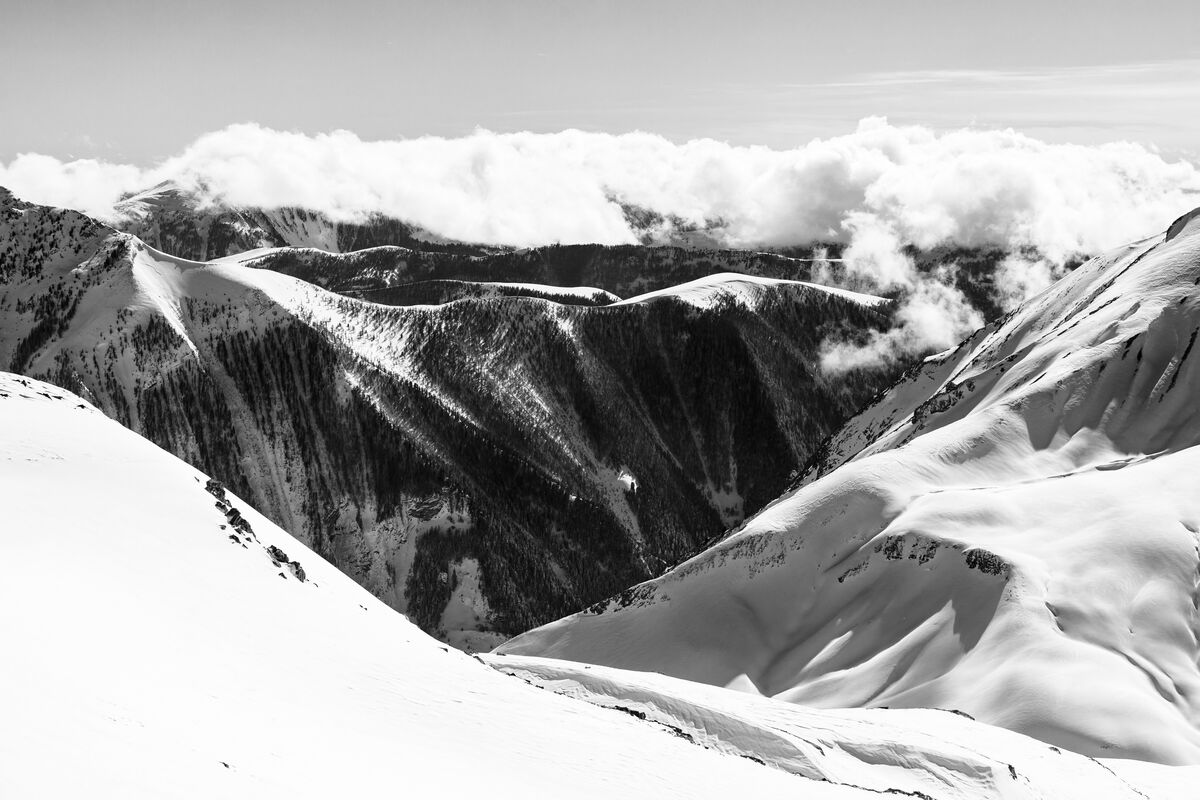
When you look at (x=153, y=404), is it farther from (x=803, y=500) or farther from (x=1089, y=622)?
(x=1089, y=622)

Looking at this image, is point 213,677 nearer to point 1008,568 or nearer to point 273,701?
point 273,701

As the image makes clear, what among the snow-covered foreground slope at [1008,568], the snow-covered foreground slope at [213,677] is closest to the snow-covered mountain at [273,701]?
the snow-covered foreground slope at [213,677]

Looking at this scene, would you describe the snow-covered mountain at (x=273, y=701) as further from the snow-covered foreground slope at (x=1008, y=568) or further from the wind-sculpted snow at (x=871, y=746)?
the snow-covered foreground slope at (x=1008, y=568)

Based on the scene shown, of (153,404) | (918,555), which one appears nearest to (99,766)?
(918,555)

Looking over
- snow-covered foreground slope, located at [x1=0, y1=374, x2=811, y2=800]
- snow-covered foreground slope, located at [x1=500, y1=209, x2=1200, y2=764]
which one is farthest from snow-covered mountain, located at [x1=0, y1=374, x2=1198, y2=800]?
snow-covered foreground slope, located at [x1=500, y1=209, x2=1200, y2=764]

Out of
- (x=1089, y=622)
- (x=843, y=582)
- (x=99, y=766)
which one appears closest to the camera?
(x=99, y=766)

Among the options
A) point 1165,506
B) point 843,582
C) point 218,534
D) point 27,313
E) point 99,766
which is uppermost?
point 99,766

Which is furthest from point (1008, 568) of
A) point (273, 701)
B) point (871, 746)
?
point (273, 701)
